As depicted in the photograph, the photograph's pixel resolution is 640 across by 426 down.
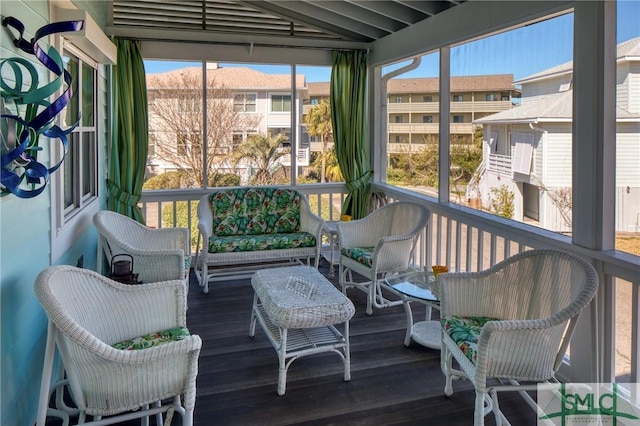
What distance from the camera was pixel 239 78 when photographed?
5.49 m

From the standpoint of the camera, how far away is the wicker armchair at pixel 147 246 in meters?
3.56

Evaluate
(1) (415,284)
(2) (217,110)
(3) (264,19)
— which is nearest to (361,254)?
(1) (415,284)

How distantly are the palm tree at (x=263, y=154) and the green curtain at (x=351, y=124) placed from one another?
688 millimetres

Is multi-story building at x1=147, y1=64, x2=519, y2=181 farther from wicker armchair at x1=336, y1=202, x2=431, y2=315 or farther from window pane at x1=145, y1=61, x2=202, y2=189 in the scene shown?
wicker armchair at x1=336, y1=202, x2=431, y2=315

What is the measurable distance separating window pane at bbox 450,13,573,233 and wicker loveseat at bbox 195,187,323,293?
1.58 m

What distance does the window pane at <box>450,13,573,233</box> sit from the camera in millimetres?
3076

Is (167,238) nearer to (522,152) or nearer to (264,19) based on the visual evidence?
(264,19)

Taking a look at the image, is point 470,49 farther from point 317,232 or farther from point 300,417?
point 300,417

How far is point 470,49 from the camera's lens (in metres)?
4.12

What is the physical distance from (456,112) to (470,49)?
0.55 metres

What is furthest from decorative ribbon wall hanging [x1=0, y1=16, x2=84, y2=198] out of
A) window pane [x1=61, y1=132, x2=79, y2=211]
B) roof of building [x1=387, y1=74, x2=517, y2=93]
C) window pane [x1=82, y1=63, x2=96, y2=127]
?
roof of building [x1=387, y1=74, x2=517, y2=93]

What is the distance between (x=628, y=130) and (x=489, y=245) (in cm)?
156

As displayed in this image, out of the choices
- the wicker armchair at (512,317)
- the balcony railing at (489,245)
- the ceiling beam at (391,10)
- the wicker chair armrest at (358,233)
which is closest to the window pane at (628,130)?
the balcony railing at (489,245)

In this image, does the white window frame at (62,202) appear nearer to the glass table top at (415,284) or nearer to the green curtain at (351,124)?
the glass table top at (415,284)
